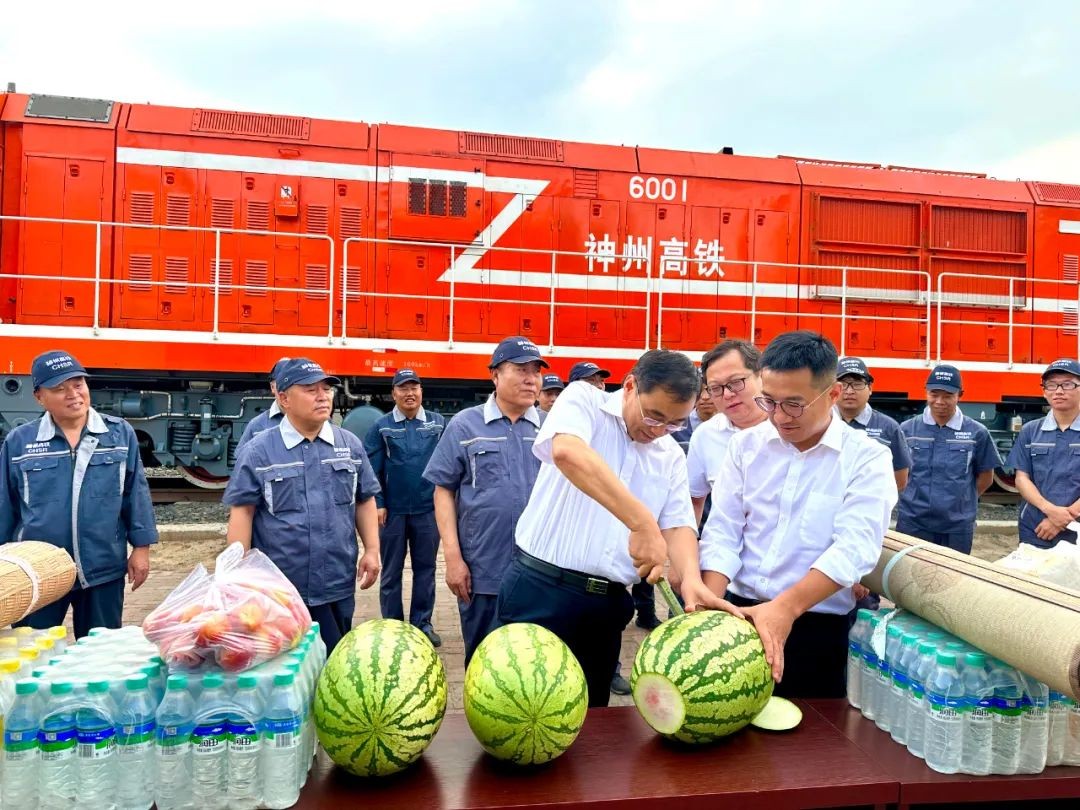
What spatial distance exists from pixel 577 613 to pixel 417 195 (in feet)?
22.1

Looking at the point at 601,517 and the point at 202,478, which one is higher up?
the point at 601,517

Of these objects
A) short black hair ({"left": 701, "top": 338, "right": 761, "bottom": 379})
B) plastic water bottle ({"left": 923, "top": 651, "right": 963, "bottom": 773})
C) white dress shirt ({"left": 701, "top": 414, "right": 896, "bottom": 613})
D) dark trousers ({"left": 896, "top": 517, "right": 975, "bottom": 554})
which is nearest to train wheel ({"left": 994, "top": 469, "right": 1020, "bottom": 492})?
dark trousers ({"left": 896, "top": 517, "right": 975, "bottom": 554})

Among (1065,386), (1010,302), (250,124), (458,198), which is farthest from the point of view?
(1010,302)

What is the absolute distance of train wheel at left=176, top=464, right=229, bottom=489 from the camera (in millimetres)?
7535

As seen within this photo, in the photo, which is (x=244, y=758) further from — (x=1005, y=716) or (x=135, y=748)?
(x=1005, y=716)

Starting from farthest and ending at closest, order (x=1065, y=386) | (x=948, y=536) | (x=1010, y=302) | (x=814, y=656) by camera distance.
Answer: (x=1010, y=302) → (x=948, y=536) → (x=1065, y=386) → (x=814, y=656)

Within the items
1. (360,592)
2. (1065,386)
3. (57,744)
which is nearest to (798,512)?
(57,744)

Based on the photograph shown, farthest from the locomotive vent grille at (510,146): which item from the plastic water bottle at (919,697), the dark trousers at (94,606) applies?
the plastic water bottle at (919,697)

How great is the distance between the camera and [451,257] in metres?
8.05

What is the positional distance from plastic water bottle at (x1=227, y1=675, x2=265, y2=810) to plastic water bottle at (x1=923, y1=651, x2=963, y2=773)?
1.46 metres

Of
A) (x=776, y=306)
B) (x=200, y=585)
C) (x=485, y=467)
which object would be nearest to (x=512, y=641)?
(x=200, y=585)

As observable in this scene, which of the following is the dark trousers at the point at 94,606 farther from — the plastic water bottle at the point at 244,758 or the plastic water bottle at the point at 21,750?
the plastic water bottle at the point at 244,758

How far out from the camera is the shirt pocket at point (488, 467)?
377 cm

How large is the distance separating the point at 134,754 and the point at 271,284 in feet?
23.5
